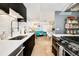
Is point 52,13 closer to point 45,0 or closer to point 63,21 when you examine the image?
point 63,21

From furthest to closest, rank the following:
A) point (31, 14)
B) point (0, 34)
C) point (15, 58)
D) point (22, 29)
Answer: point (22, 29)
point (31, 14)
point (0, 34)
point (15, 58)

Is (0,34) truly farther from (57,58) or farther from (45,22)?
(57,58)

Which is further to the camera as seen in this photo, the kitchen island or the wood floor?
the wood floor

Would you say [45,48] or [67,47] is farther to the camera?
[45,48]

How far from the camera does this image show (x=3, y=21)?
7.14 feet

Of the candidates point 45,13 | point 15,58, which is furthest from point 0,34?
point 15,58

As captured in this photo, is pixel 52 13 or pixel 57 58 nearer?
pixel 57 58

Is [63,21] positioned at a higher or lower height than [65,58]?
higher

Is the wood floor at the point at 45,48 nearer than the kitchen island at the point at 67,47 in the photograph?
No

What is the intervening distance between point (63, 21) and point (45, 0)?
75.3 inches

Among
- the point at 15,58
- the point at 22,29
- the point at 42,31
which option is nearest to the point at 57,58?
the point at 15,58

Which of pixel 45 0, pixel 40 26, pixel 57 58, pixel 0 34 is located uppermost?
pixel 45 0

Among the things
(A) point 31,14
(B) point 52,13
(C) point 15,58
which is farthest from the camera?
(A) point 31,14

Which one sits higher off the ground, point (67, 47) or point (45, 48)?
point (67, 47)
